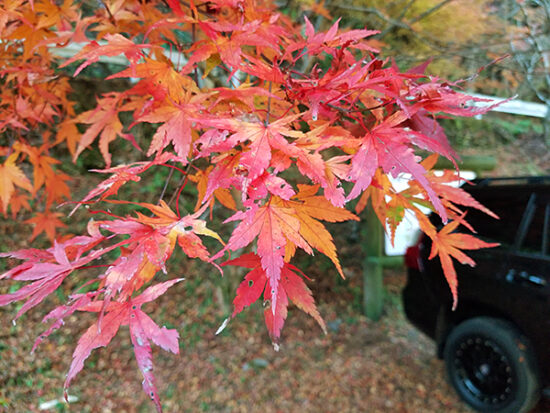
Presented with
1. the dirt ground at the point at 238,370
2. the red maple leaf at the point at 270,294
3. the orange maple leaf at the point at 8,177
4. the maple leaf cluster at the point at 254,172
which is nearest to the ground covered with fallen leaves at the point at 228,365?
the dirt ground at the point at 238,370

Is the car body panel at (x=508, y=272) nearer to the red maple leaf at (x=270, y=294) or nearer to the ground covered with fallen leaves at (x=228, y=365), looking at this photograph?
the ground covered with fallen leaves at (x=228, y=365)

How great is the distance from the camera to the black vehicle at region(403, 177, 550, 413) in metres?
2.16

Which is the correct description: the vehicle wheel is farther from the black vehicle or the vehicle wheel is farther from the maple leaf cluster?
the maple leaf cluster

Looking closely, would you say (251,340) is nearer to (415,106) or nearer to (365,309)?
(365,309)

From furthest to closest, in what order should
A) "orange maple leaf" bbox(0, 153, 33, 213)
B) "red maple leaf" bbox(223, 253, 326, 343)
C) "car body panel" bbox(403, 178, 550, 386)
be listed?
"car body panel" bbox(403, 178, 550, 386)
"orange maple leaf" bbox(0, 153, 33, 213)
"red maple leaf" bbox(223, 253, 326, 343)

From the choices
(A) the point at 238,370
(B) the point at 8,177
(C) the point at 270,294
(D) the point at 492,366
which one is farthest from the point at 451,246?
(A) the point at 238,370

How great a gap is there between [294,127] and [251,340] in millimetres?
2775

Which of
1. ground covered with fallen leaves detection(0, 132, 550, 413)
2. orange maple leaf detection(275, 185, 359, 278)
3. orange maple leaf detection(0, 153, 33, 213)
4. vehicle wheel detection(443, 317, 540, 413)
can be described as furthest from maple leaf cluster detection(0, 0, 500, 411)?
ground covered with fallen leaves detection(0, 132, 550, 413)

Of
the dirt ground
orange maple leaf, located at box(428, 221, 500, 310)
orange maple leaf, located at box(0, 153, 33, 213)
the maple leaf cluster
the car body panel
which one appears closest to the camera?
the maple leaf cluster

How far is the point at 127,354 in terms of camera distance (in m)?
3.15

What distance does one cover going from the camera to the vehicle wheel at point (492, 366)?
2.19 meters

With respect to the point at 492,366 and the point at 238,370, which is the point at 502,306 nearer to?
the point at 492,366

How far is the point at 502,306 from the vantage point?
7.61ft

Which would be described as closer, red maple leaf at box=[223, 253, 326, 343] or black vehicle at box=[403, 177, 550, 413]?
red maple leaf at box=[223, 253, 326, 343]
